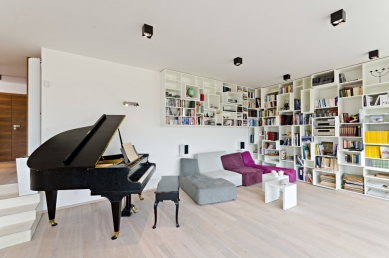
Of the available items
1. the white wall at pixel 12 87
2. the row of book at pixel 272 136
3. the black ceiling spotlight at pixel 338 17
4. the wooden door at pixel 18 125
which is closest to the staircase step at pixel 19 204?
the wooden door at pixel 18 125

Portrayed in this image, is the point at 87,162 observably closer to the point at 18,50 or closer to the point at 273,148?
the point at 18,50

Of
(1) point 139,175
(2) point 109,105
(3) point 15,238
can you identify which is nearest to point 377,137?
(1) point 139,175

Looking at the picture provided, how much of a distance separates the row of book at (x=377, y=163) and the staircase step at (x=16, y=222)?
6002 millimetres

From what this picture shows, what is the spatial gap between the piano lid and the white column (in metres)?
1.05

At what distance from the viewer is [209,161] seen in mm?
4672

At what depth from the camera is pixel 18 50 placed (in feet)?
10.1

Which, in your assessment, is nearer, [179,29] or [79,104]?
[179,29]

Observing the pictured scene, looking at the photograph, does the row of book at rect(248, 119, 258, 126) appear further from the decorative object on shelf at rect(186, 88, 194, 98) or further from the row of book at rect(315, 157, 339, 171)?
the decorative object on shelf at rect(186, 88, 194, 98)

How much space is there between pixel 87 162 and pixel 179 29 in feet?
6.99

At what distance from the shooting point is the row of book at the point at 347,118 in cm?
388

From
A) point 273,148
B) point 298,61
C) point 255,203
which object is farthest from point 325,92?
point 255,203

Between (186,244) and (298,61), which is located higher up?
(298,61)

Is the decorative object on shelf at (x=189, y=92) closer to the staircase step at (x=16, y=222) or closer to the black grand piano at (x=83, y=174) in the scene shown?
the black grand piano at (x=83, y=174)

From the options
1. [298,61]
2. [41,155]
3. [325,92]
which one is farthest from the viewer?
→ [325,92]
